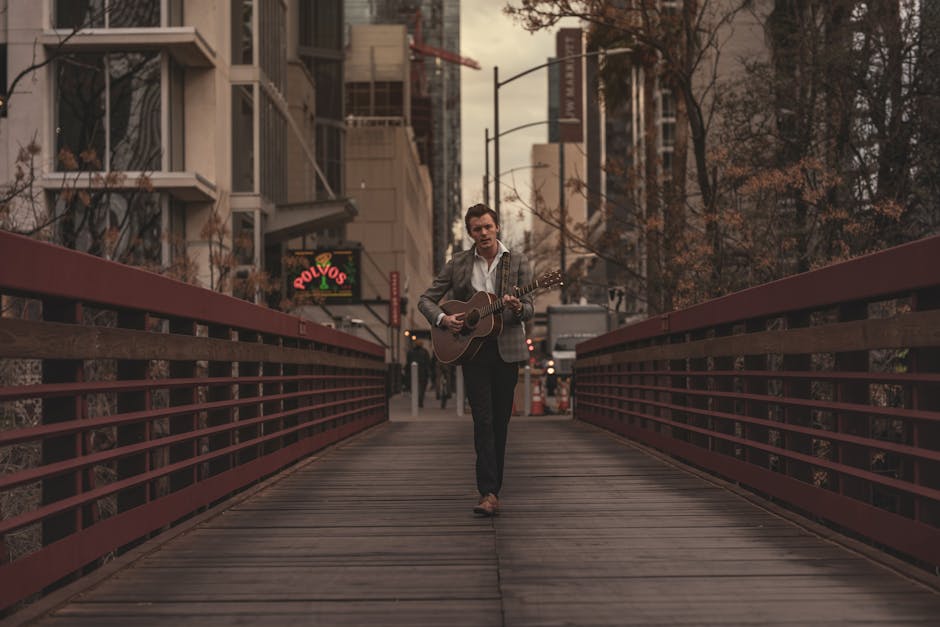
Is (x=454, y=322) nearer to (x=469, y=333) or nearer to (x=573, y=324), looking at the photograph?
(x=469, y=333)

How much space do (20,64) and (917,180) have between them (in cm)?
1943

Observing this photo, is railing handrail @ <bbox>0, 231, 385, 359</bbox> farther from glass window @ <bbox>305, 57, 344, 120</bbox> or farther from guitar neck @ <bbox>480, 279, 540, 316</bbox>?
glass window @ <bbox>305, 57, 344, 120</bbox>

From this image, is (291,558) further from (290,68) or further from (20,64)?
(290,68)

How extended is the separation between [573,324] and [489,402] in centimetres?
4373

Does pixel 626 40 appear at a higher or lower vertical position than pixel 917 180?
higher

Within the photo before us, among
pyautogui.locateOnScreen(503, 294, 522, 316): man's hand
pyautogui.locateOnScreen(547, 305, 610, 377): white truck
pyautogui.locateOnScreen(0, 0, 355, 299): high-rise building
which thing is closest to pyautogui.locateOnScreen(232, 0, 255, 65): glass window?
pyautogui.locateOnScreen(0, 0, 355, 299): high-rise building

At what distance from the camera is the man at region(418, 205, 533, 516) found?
29.9 feet

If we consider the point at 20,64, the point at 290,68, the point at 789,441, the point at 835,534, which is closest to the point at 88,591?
the point at 835,534

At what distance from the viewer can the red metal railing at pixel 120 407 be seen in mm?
5785

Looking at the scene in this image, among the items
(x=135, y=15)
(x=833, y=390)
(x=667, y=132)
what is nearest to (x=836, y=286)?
(x=833, y=390)

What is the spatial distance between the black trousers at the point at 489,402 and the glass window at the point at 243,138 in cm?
2834

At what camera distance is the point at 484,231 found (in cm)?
910

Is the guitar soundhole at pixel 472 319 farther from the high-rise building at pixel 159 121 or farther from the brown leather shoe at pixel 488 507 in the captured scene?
the high-rise building at pixel 159 121

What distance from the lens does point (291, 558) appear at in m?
7.19
